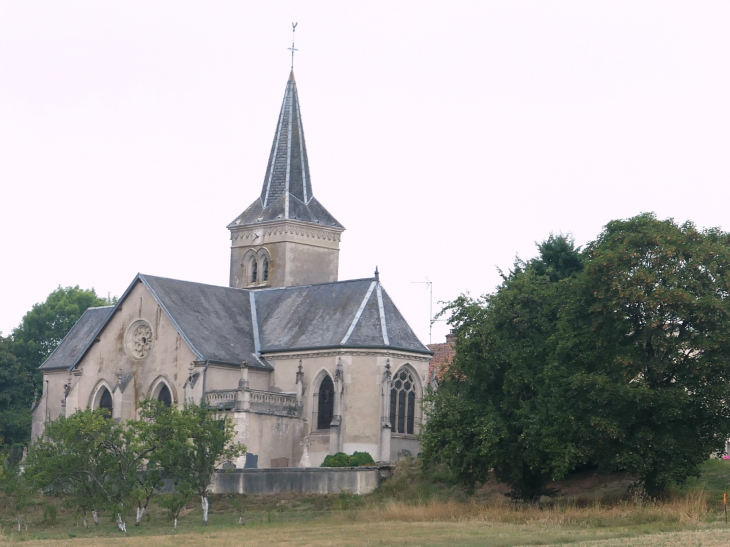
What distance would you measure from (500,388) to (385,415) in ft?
43.2

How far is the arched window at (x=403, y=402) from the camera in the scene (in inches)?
2388

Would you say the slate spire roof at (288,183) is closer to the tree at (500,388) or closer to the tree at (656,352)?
the tree at (500,388)

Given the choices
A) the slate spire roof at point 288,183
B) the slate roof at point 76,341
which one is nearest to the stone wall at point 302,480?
the slate roof at point 76,341

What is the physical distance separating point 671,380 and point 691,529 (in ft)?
32.1

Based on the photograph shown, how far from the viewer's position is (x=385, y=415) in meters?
59.5

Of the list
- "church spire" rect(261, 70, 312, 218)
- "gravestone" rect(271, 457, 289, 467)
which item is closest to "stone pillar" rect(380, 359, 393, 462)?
"gravestone" rect(271, 457, 289, 467)

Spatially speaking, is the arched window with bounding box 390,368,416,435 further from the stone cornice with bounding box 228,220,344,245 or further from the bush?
the stone cornice with bounding box 228,220,344,245

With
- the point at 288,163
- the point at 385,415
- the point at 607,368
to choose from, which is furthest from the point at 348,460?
the point at 288,163

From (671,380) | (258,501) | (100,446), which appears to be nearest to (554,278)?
(671,380)

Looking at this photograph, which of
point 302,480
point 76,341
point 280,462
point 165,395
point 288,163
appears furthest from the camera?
point 288,163

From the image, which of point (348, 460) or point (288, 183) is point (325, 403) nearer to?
point (348, 460)

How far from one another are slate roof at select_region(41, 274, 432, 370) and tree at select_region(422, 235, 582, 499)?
13146mm

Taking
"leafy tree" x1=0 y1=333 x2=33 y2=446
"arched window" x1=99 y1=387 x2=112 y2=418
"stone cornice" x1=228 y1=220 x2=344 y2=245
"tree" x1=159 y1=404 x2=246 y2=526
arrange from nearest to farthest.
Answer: "tree" x1=159 y1=404 x2=246 y2=526 → "arched window" x1=99 y1=387 x2=112 y2=418 → "stone cornice" x1=228 y1=220 x2=344 y2=245 → "leafy tree" x1=0 y1=333 x2=33 y2=446

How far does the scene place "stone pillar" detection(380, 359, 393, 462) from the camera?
194 ft
